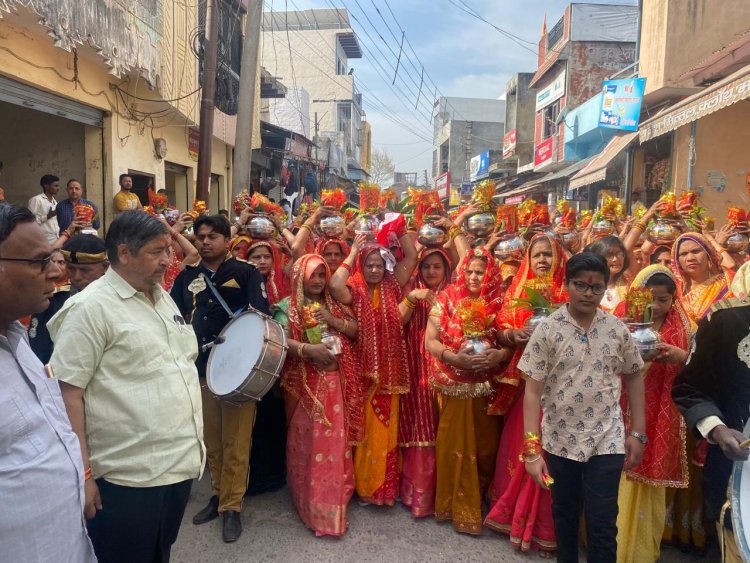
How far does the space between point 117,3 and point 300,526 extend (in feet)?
24.8

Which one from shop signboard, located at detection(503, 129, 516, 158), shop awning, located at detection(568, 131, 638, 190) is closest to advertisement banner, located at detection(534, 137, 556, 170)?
shop signboard, located at detection(503, 129, 516, 158)

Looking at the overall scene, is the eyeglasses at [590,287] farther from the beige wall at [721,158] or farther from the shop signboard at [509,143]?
the shop signboard at [509,143]

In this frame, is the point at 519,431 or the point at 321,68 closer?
the point at 519,431

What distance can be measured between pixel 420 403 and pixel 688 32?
42.2ft

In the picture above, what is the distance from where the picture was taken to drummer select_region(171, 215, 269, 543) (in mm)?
3617

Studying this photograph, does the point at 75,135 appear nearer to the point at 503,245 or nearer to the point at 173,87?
the point at 173,87

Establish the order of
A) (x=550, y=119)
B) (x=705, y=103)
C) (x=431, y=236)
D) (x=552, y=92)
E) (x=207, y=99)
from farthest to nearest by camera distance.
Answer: (x=550, y=119), (x=552, y=92), (x=705, y=103), (x=207, y=99), (x=431, y=236)

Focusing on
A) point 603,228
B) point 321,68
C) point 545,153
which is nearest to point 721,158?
point 603,228

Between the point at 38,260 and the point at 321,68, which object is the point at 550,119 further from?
the point at 38,260

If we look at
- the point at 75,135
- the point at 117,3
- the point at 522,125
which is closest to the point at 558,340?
the point at 117,3

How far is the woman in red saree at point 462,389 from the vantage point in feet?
11.4

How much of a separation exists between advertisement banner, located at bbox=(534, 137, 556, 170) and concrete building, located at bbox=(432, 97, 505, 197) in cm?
2658

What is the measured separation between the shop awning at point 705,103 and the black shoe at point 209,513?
27.7 feet

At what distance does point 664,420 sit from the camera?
126 inches
